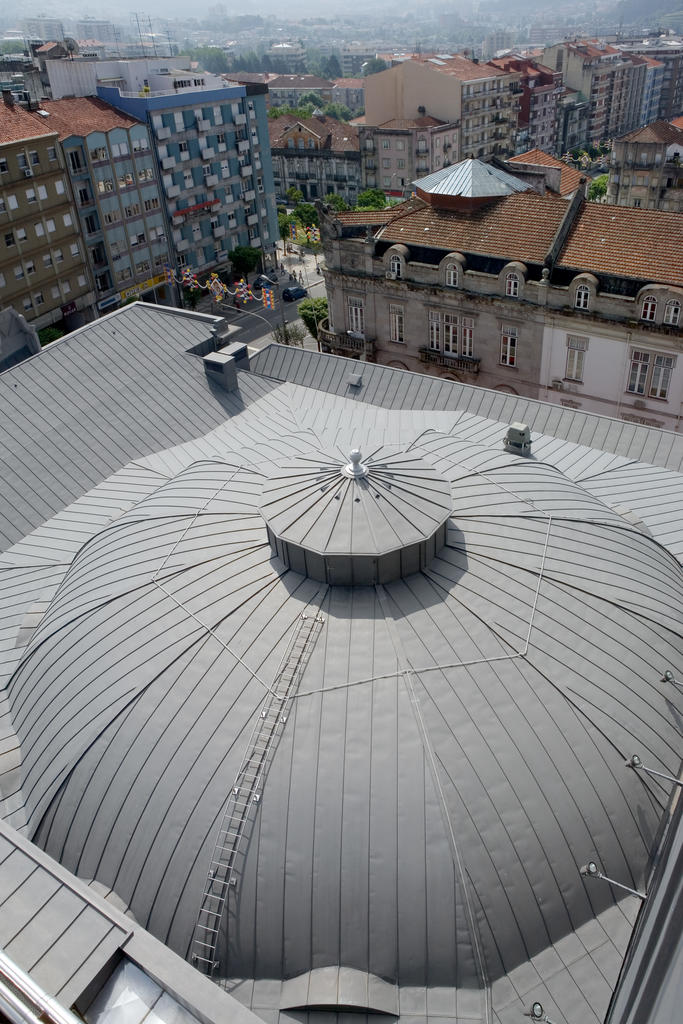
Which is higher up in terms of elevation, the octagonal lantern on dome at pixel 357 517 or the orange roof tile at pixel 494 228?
the octagonal lantern on dome at pixel 357 517

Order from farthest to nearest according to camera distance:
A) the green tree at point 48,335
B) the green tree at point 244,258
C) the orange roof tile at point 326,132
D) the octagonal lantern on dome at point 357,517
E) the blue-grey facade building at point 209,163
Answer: the orange roof tile at point 326,132
the green tree at point 244,258
the blue-grey facade building at point 209,163
the green tree at point 48,335
the octagonal lantern on dome at point 357,517

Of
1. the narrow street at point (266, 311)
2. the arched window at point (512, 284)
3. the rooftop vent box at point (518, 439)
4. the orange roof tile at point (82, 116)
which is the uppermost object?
the orange roof tile at point (82, 116)

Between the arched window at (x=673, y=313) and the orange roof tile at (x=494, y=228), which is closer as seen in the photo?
the arched window at (x=673, y=313)

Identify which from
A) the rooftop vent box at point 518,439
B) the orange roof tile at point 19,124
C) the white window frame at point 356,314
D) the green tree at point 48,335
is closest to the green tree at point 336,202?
the orange roof tile at point 19,124

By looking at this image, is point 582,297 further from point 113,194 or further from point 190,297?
point 113,194

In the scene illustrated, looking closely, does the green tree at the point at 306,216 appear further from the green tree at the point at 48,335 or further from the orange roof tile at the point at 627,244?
the orange roof tile at the point at 627,244

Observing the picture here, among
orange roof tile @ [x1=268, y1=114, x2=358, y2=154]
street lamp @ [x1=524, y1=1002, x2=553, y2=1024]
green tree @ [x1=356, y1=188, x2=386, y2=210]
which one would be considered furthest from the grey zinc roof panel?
orange roof tile @ [x1=268, y1=114, x2=358, y2=154]

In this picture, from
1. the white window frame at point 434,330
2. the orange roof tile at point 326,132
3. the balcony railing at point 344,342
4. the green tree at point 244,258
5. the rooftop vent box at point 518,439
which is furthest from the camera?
the orange roof tile at point 326,132
